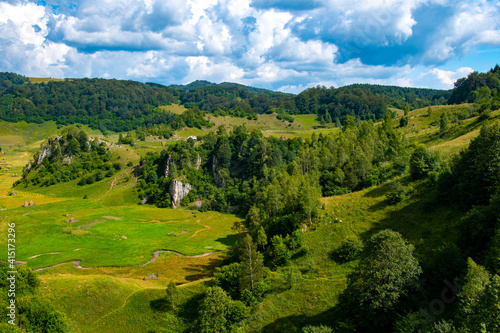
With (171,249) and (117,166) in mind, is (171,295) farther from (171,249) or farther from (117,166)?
(117,166)

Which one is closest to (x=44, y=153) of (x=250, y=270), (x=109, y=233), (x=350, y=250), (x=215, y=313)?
(x=109, y=233)

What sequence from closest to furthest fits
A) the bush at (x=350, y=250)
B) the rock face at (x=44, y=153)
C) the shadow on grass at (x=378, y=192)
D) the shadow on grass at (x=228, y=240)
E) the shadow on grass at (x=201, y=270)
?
the bush at (x=350, y=250) → the shadow on grass at (x=201, y=270) → the shadow on grass at (x=378, y=192) → the shadow on grass at (x=228, y=240) → the rock face at (x=44, y=153)

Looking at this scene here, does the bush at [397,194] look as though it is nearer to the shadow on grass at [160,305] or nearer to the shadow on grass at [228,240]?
the shadow on grass at [160,305]

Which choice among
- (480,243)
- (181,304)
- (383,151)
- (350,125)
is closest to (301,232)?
(181,304)

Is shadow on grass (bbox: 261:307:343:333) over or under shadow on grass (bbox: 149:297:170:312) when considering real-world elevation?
over

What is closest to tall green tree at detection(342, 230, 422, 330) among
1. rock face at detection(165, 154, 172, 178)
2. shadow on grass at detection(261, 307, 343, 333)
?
shadow on grass at detection(261, 307, 343, 333)

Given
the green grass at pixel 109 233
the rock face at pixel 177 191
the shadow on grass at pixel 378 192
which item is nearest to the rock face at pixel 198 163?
the rock face at pixel 177 191

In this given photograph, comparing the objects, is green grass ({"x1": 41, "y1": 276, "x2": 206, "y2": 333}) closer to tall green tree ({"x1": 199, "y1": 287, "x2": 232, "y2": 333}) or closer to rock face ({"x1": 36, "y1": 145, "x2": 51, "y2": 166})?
tall green tree ({"x1": 199, "y1": 287, "x2": 232, "y2": 333})

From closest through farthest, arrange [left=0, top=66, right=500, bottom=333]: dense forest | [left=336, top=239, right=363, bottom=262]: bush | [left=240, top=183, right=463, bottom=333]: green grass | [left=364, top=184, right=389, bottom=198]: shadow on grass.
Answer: [left=0, top=66, right=500, bottom=333]: dense forest, [left=240, top=183, right=463, bottom=333]: green grass, [left=336, top=239, right=363, bottom=262]: bush, [left=364, top=184, right=389, bottom=198]: shadow on grass
